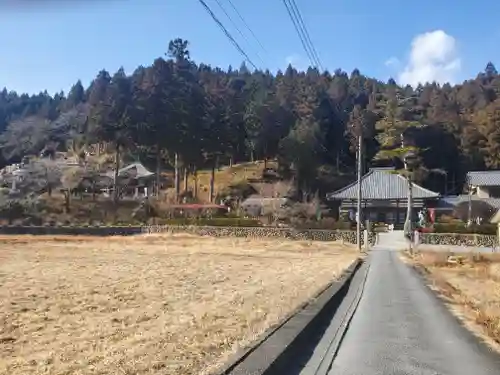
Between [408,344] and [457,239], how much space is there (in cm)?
3425

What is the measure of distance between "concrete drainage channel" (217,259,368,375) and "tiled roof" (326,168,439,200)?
43187 mm

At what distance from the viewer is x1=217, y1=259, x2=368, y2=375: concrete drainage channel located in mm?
4977

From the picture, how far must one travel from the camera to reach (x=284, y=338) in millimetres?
6156

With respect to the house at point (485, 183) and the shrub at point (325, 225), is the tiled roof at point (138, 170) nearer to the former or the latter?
the shrub at point (325, 225)

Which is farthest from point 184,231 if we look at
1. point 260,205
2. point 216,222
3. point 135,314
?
point 135,314

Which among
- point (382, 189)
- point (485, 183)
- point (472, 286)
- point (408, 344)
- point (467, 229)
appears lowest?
point (472, 286)

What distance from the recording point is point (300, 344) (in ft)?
20.9

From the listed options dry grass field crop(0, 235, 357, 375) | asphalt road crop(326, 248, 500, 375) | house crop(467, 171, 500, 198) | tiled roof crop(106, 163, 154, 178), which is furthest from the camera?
tiled roof crop(106, 163, 154, 178)

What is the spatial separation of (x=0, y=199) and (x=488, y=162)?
51397mm

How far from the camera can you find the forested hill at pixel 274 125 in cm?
5566

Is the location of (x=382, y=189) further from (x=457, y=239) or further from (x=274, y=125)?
(x=274, y=125)

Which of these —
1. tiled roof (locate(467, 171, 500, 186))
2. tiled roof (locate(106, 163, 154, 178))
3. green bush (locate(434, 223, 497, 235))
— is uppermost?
tiled roof (locate(106, 163, 154, 178))

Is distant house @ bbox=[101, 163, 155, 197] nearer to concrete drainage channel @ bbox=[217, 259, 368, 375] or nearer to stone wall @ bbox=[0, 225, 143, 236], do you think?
stone wall @ bbox=[0, 225, 143, 236]

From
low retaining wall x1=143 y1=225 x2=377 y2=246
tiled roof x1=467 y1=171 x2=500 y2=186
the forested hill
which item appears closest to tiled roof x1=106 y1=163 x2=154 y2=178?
the forested hill
